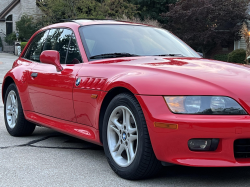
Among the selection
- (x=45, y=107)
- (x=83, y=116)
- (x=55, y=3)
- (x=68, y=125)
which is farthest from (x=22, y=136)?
(x=55, y=3)

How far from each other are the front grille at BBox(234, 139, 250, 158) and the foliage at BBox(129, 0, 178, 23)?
127ft

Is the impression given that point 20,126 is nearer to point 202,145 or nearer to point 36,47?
point 36,47

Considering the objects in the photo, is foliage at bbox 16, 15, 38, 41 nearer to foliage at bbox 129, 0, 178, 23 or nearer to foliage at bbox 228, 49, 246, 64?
foliage at bbox 129, 0, 178, 23

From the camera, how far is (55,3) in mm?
37344

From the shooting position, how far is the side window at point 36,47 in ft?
18.7

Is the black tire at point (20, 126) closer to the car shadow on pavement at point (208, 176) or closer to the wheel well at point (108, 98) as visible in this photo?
the wheel well at point (108, 98)

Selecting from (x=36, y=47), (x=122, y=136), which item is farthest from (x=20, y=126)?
(x=122, y=136)

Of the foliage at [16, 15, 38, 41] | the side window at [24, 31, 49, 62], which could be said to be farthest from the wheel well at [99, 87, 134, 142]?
the foliage at [16, 15, 38, 41]

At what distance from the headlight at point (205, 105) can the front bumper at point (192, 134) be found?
0.04 m

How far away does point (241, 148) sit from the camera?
3238 mm

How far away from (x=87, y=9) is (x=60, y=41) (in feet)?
105

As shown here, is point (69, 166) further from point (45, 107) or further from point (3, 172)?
point (45, 107)

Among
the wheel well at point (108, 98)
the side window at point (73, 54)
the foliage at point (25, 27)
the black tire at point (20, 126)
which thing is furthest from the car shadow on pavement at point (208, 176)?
the foliage at point (25, 27)

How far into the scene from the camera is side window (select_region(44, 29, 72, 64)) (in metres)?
4.96
